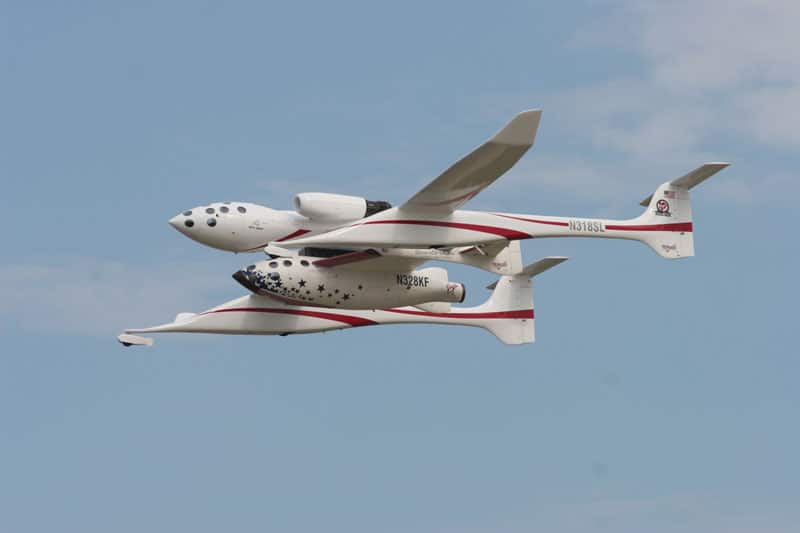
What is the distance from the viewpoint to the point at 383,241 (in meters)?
49.0

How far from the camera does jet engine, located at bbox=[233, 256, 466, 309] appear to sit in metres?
51.4

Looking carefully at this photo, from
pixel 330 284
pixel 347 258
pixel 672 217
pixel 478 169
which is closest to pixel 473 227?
pixel 478 169

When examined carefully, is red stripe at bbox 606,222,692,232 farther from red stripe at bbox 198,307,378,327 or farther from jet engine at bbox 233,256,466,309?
red stripe at bbox 198,307,378,327

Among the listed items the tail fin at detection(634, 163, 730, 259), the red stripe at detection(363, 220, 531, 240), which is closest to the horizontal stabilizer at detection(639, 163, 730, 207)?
the tail fin at detection(634, 163, 730, 259)

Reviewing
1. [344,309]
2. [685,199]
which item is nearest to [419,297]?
[344,309]

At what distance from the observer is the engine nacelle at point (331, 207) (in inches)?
1984

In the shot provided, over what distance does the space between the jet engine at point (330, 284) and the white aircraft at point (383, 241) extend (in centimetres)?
3

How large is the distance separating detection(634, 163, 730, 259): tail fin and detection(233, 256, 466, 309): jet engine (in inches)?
285

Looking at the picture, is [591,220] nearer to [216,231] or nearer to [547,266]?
[547,266]

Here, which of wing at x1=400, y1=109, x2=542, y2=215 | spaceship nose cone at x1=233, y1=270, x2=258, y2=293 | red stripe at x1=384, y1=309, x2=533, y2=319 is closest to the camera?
wing at x1=400, y1=109, x2=542, y2=215

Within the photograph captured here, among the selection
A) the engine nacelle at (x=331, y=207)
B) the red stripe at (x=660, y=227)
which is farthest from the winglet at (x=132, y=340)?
the red stripe at (x=660, y=227)

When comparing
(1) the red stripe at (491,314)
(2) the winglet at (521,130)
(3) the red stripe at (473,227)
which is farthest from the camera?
(1) the red stripe at (491,314)

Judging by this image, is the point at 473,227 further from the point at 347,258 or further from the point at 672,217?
the point at 672,217

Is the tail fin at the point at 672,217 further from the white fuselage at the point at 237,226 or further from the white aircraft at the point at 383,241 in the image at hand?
the white fuselage at the point at 237,226
